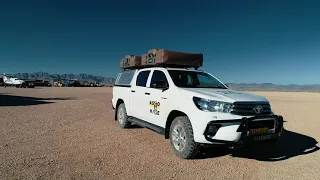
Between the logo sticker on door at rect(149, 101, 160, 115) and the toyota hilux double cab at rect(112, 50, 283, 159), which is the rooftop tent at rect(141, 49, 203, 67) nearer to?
the toyota hilux double cab at rect(112, 50, 283, 159)

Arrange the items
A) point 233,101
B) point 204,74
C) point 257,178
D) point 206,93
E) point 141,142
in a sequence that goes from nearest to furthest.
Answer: point 257,178 < point 233,101 < point 206,93 < point 141,142 < point 204,74

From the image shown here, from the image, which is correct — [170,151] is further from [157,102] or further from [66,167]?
[66,167]

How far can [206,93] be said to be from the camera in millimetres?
5242

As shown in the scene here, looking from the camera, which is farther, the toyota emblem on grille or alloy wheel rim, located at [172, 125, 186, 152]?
alloy wheel rim, located at [172, 125, 186, 152]

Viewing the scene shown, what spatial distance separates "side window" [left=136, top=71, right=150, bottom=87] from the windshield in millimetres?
923

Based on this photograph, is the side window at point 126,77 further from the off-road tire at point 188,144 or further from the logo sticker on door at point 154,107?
the off-road tire at point 188,144

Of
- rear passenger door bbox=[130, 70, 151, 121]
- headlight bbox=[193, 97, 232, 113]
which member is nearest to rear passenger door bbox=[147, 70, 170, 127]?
rear passenger door bbox=[130, 70, 151, 121]

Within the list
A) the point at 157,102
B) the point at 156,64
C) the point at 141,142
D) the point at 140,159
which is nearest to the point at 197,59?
the point at 156,64

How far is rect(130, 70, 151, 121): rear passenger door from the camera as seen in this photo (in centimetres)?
689

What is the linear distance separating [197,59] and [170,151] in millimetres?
3075

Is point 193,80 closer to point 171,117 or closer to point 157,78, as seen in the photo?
point 157,78

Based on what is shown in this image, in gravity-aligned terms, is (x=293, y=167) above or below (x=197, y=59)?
below

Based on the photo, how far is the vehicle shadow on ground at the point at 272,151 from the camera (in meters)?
5.70

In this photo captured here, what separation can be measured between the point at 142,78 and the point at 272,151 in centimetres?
377
